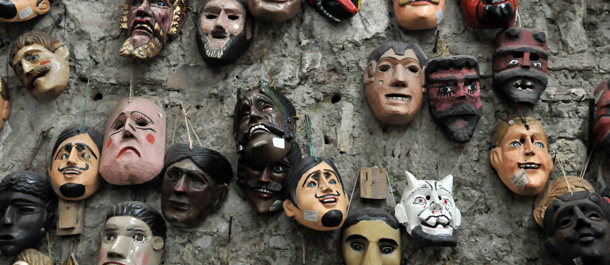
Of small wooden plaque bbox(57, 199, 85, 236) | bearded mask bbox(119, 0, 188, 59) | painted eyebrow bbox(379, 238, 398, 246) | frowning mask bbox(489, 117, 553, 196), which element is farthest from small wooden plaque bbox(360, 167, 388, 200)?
small wooden plaque bbox(57, 199, 85, 236)

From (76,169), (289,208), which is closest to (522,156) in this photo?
(289,208)

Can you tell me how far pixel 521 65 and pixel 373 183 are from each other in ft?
3.51

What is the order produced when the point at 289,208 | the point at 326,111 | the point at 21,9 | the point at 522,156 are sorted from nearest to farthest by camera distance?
the point at 289,208
the point at 522,156
the point at 326,111
the point at 21,9

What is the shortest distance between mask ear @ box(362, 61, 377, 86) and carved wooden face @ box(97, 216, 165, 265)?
1.46 metres

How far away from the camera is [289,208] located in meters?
3.71

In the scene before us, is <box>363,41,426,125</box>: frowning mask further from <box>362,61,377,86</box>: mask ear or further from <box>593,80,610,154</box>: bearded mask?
<box>593,80,610,154</box>: bearded mask

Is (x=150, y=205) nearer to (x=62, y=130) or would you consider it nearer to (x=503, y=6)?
(x=62, y=130)

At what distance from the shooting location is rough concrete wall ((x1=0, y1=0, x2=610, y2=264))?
153 inches

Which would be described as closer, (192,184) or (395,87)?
(192,184)

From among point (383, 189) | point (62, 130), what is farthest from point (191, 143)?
point (383, 189)

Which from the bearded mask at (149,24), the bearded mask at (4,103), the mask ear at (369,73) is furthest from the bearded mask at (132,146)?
the mask ear at (369,73)

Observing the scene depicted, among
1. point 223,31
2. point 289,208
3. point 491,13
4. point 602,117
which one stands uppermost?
point 491,13

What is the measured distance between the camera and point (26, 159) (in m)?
4.16

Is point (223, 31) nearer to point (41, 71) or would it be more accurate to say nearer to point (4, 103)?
point (41, 71)
